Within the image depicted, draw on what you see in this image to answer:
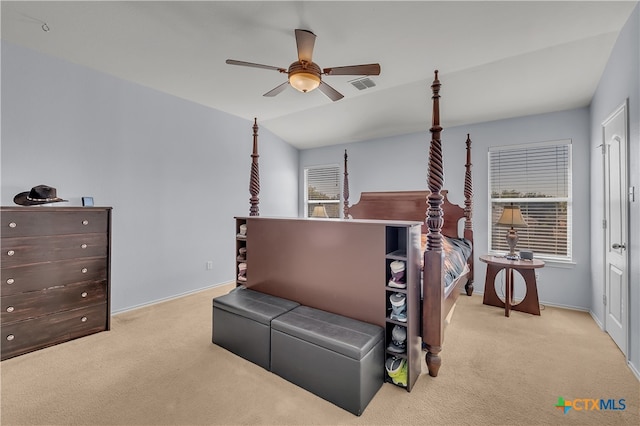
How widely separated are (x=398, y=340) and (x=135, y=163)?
352 centimetres

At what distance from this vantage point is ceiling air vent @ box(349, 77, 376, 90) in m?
3.23

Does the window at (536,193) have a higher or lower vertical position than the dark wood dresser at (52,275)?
higher

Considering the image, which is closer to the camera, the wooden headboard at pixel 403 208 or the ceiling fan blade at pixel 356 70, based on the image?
the ceiling fan blade at pixel 356 70

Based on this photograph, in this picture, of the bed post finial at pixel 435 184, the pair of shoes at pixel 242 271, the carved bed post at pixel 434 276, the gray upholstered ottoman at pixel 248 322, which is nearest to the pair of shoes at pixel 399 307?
the carved bed post at pixel 434 276

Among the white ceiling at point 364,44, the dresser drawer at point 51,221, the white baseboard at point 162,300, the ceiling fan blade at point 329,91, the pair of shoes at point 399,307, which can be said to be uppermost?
the white ceiling at point 364,44

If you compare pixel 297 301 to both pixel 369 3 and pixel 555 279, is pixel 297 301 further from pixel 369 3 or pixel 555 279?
pixel 555 279

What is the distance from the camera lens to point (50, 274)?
2504 millimetres

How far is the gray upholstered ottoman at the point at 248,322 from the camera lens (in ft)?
7.05

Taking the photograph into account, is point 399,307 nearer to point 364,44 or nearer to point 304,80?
point 304,80

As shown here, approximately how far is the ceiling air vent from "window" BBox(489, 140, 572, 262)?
6.61 ft

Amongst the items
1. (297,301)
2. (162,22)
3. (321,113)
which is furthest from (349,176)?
(162,22)

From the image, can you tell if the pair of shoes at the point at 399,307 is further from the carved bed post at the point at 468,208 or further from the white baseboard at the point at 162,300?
the white baseboard at the point at 162,300

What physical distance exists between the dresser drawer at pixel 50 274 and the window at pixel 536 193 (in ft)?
16.0

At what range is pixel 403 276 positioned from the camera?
6.30 ft
